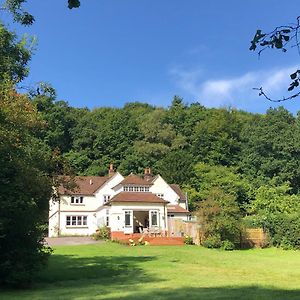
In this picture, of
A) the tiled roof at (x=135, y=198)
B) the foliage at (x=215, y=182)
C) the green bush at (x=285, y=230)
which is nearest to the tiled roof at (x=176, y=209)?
the foliage at (x=215, y=182)

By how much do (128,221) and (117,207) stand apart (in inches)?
68.9

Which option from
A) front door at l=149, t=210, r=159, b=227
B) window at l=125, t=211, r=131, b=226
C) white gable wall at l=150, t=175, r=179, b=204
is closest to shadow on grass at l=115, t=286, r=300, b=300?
window at l=125, t=211, r=131, b=226

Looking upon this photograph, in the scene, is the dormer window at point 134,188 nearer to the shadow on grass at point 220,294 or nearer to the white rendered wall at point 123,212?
the white rendered wall at point 123,212

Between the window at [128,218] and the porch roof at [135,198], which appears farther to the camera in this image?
the porch roof at [135,198]

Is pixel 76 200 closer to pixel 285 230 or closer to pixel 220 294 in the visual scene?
pixel 285 230

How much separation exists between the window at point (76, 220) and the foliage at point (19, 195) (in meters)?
37.2

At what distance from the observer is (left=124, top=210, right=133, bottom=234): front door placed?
143 ft

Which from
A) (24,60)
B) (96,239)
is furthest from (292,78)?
(96,239)

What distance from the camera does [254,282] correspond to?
1468 cm

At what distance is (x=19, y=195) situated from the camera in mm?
15078

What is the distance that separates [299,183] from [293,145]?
635 centimetres

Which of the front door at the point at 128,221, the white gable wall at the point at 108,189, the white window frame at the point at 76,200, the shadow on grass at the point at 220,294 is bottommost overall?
the shadow on grass at the point at 220,294

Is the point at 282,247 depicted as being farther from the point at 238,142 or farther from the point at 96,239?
the point at 238,142

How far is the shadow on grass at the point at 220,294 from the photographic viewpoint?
1106 cm
